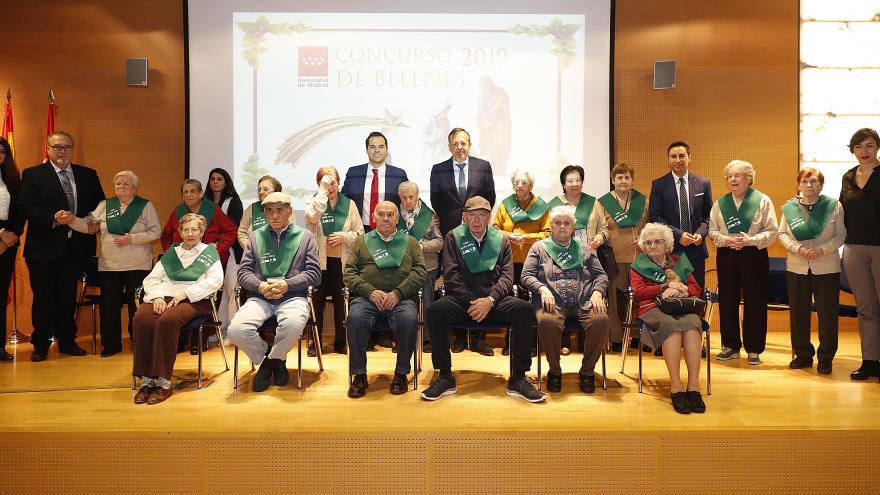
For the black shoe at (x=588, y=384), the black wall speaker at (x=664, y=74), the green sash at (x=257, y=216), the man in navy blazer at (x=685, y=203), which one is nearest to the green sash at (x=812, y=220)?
the man in navy blazer at (x=685, y=203)

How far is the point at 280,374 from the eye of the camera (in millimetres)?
3986

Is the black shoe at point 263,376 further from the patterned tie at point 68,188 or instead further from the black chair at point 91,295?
the patterned tie at point 68,188

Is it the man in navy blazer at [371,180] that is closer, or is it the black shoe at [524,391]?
the black shoe at [524,391]

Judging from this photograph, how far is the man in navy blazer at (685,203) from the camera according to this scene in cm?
463

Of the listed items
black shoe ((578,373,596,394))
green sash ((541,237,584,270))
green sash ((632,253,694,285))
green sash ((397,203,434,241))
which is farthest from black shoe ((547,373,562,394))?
green sash ((397,203,434,241))

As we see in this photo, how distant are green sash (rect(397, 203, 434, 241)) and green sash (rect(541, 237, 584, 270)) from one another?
3.16 ft

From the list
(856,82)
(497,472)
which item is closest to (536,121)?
(856,82)

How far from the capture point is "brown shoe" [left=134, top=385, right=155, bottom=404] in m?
3.56

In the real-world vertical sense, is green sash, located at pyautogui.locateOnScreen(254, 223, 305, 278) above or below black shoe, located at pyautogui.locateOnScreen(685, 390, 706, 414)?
above

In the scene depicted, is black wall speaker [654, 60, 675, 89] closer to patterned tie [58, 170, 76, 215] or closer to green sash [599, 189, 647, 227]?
green sash [599, 189, 647, 227]

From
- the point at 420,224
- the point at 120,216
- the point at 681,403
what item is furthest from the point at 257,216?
the point at 681,403

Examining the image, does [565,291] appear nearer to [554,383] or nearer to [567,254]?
[567,254]

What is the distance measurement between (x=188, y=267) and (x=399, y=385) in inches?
58.9

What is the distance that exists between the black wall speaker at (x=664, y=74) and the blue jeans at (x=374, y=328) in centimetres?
337
